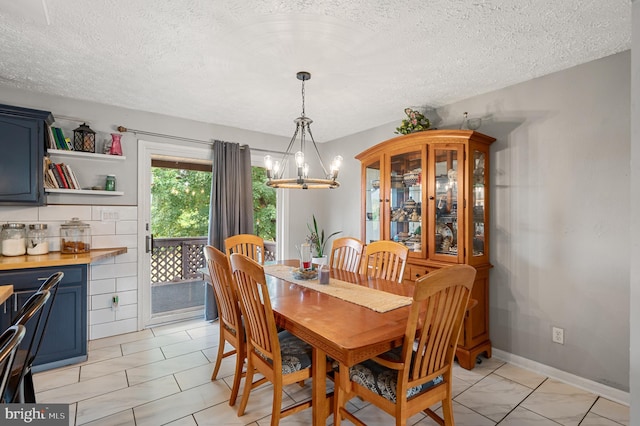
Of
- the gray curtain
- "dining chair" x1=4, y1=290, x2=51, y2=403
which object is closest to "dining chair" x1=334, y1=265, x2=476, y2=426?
"dining chair" x1=4, y1=290, x2=51, y2=403

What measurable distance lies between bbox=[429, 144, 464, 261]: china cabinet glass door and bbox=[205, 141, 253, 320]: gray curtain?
224 cm

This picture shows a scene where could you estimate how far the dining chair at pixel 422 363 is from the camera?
54.8 inches

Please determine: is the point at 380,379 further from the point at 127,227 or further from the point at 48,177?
the point at 48,177

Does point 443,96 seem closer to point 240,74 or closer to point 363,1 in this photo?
point 363,1

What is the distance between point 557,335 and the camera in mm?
2453

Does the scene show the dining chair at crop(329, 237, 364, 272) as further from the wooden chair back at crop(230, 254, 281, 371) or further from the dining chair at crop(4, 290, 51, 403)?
the dining chair at crop(4, 290, 51, 403)

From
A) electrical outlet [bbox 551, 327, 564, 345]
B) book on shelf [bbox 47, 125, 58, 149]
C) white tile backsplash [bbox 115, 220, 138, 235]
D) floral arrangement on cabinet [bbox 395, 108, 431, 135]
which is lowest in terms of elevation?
electrical outlet [bbox 551, 327, 564, 345]

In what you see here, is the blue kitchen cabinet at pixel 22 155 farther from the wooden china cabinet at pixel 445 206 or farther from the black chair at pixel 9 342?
the wooden china cabinet at pixel 445 206

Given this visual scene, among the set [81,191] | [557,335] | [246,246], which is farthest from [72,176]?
[557,335]

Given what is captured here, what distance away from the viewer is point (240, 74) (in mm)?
2521

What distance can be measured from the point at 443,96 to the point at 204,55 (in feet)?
6.92

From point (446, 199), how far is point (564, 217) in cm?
86

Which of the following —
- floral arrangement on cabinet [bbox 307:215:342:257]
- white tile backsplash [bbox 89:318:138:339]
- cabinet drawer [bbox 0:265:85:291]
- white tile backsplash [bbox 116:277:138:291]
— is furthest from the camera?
floral arrangement on cabinet [bbox 307:215:342:257]

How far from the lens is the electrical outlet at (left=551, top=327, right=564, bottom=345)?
2.43 meters
